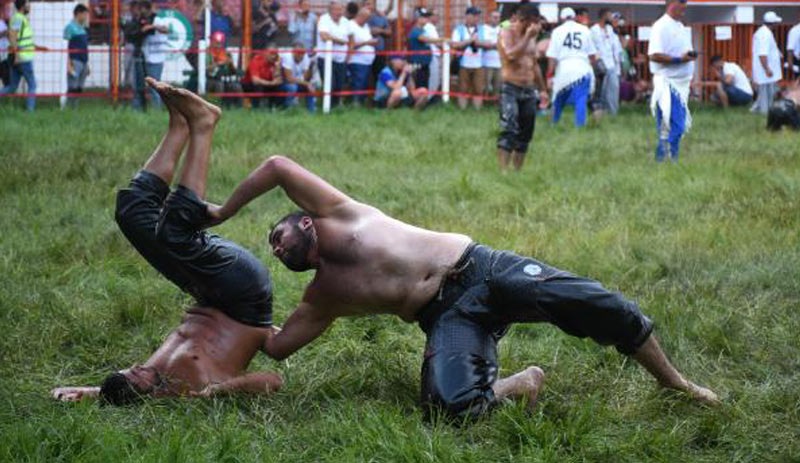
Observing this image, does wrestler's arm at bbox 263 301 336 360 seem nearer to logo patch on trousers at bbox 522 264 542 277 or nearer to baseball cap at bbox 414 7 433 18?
logo patch on trousers at bbox 522 264 542 277

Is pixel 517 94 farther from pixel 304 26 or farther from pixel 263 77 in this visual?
pixel 304 26

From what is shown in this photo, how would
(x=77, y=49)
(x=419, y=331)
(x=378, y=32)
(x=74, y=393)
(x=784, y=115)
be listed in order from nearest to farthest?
(x=74, y=393) < (x=419, y=331) < (x=784, y=115) < (x=77, y=49) < (x=378, y=32)

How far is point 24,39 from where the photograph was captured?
65.2 feet

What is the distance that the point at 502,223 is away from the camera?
9.92 m

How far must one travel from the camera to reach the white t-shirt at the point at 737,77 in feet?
78.7

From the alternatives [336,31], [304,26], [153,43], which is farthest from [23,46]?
[336,31]

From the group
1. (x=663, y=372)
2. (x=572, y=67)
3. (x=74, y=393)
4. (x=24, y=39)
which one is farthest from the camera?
(x=24, y=39)

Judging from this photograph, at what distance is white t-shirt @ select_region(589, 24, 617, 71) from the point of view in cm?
2139

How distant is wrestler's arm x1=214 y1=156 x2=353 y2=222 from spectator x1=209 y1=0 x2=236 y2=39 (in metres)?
15.5

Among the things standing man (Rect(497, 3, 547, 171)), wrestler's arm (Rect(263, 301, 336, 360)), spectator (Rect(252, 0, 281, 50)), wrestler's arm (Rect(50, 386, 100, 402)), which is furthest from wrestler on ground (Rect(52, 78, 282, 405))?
spectator (Rect(252, 0, 281, 50))

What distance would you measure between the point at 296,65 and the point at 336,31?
35.4 inches

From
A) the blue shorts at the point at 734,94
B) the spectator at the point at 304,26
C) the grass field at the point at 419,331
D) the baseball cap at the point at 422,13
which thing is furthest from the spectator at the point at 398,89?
the grass field at the point at 419,331

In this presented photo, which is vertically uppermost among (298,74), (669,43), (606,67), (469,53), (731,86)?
(469,53)

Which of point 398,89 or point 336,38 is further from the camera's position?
point 398,89
